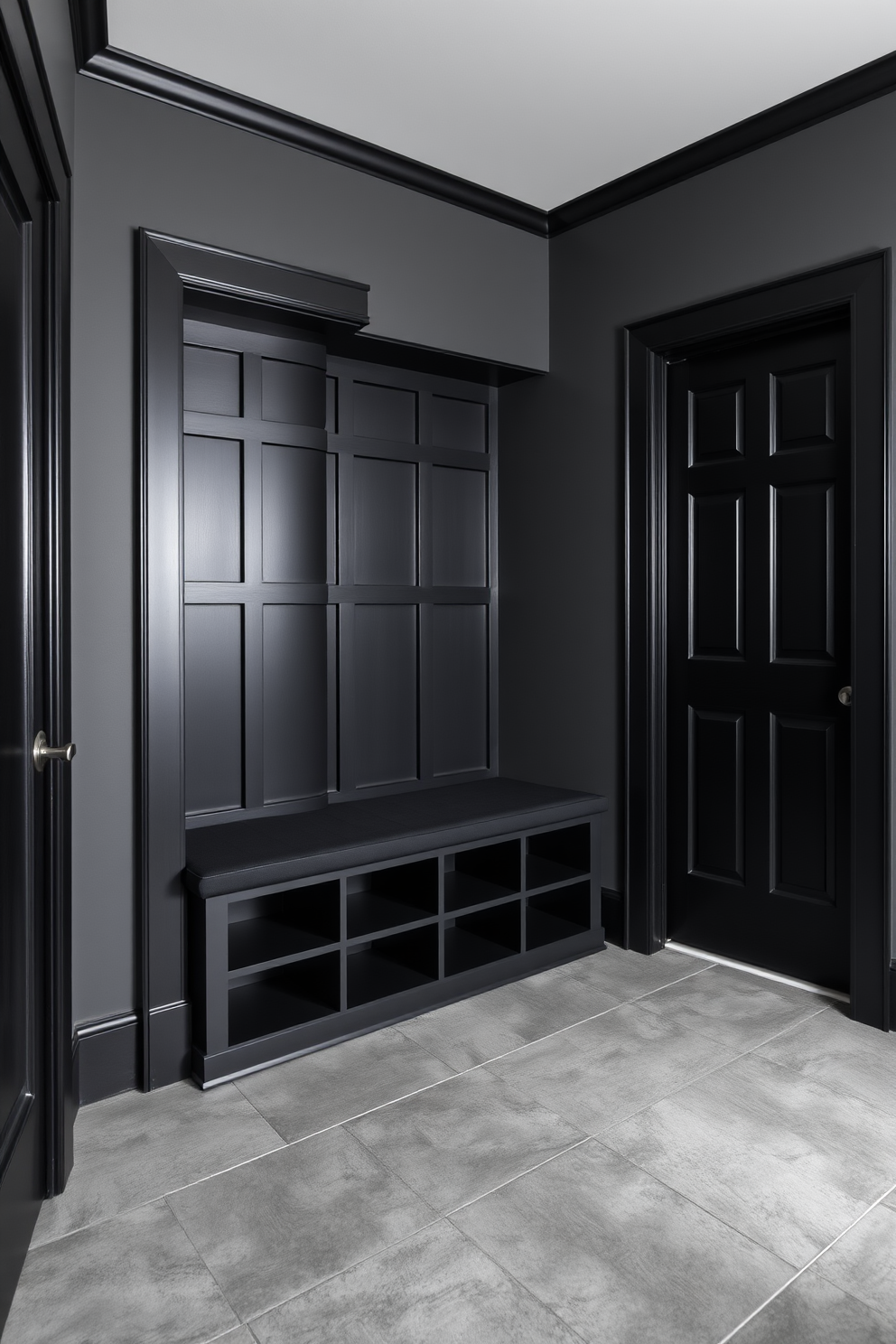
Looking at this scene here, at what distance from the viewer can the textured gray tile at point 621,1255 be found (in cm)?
149

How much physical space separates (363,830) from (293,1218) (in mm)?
1102

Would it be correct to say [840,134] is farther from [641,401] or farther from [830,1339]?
[830,1339]

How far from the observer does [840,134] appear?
2.58 metres

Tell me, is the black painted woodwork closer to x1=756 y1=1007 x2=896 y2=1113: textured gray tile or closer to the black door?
x1=756 y1=1007 x2=896 y2=1113: textured gray tile

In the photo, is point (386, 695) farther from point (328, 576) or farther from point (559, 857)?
point (559, 857)

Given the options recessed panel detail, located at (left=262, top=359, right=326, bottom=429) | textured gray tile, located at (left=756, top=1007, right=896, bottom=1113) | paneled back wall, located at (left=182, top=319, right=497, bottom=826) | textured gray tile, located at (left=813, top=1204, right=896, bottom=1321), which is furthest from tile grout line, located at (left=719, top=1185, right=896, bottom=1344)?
recessed panel detail, located at (left=262, top=359, right=326, bottom=429)

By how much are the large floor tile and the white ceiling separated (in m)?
2.63

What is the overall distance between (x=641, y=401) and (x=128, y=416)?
171cm

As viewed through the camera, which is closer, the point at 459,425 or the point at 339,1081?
the point at 339,1081

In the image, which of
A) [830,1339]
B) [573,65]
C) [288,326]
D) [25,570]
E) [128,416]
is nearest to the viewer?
[830,1339]

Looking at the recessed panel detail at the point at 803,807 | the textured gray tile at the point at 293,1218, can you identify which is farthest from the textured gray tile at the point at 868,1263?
the recessed panel detail at the point at 803,807

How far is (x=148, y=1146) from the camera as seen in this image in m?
2.00

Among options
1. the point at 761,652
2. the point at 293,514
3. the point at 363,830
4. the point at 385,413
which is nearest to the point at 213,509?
the point at 293,514

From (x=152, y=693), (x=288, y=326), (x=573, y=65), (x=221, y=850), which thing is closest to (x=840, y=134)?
(x=573, y=65)
